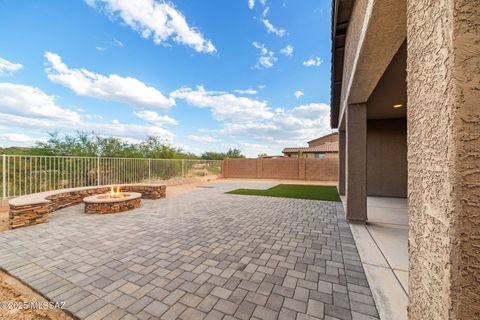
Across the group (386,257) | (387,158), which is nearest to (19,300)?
(386,257)

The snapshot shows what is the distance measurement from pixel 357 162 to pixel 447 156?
13.5 ft

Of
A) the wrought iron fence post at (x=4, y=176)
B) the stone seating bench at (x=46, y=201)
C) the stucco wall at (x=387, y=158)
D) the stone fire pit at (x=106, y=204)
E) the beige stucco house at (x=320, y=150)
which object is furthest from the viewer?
the beige stucco house at (x=320, y=150)

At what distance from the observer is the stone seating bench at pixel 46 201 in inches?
158

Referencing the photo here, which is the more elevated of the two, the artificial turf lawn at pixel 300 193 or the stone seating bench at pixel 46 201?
the stone seating bench at pixel 46 201

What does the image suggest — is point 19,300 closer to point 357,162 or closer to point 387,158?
point 357,162

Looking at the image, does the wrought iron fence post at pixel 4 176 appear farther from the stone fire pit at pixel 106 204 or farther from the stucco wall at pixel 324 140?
the stucco wall at pixel 324 140

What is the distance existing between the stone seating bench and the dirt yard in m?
2.34

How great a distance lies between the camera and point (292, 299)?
1.96 meters

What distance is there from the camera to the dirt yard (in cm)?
180

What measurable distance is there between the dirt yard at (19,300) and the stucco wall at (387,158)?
29.0 feet

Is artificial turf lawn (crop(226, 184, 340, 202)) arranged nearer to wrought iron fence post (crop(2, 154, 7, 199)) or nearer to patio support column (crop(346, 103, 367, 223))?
patio support column (crop(346, 103, 367, 223))

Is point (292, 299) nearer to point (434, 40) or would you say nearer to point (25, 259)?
point (434, 40)

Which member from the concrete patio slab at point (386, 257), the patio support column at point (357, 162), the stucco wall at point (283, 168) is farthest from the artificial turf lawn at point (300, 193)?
the stucco wall at point (283, 168)

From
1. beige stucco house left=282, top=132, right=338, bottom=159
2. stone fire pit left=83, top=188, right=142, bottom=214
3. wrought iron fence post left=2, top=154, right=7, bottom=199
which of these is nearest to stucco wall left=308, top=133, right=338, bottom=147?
beige stucco house left=282, top=132, right=338, bottom=159
